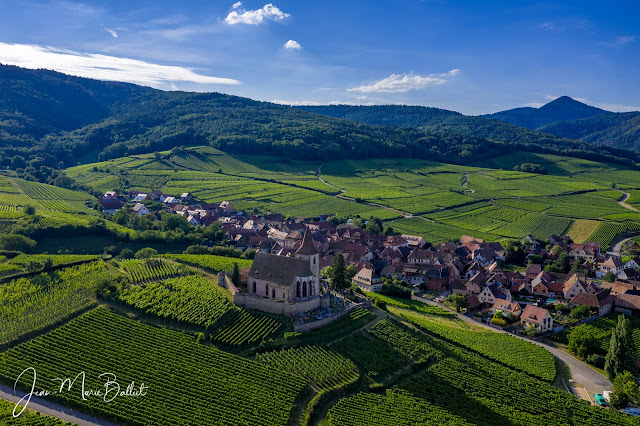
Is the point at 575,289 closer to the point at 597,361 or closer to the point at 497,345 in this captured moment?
the point at 597,361

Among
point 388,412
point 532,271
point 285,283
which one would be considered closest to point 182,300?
point 285,283

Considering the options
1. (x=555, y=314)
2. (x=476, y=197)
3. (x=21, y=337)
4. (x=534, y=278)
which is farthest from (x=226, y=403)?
(x=476, y=197)

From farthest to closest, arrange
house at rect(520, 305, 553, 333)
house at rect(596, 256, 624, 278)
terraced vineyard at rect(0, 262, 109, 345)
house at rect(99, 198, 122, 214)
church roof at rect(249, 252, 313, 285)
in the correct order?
1. house at rect(99, 198, 122, 214)
2. house at rect(596, 256, 624, 278)
3. house at rect(520, 305, 553, 333)
4. church roof at rect(249, 252, 313, 285)
5. terraced vineyard at rect(0, 262, 109, 345)

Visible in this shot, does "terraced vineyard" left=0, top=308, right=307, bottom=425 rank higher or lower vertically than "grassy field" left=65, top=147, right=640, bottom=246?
lower

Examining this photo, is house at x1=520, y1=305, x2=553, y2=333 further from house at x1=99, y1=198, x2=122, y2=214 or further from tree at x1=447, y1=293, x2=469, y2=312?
house at x1=99, y1=198, x2=122, y2=214

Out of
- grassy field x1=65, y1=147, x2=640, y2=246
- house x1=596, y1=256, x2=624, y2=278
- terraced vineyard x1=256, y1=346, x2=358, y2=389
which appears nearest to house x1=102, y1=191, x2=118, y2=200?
grassy field x1=65, y1=147, x2=640, y2=246
